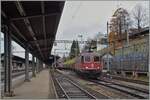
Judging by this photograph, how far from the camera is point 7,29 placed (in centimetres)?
1748

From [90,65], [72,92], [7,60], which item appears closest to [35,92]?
[72,92]

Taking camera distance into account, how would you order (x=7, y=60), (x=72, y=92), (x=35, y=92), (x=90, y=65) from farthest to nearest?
(x=90, y=65), (x=72, y=92), (x=35, y=92), (x=7, y=60)

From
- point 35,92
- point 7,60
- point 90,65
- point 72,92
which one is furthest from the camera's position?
point 90,65

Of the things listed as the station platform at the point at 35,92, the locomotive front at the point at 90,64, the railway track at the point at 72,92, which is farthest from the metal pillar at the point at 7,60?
the locomotive front at the point at 90,64

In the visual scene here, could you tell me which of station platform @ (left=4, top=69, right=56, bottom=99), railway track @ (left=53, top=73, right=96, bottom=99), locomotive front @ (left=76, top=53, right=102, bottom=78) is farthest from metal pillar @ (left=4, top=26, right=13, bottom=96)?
locomotive front @ (left=76, top=53, right=102, bottom=78)

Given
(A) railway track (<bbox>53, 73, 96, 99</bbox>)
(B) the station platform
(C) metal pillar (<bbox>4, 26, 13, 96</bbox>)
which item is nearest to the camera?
(C) metal pillar (<bbox>4, 26, 13, 96</bbox>)

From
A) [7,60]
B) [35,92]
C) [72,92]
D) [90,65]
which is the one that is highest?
[7,60]

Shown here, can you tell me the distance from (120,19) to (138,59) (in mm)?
49880

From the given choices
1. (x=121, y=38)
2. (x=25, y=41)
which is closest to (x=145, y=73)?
(x=25, y=41)

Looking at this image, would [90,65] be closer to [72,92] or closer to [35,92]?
[72,92]

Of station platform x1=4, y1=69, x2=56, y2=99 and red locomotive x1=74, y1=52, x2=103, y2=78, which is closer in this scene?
station platform x1=4, y1=69, x2=56, y2=99

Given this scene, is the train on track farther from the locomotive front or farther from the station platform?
the station platform

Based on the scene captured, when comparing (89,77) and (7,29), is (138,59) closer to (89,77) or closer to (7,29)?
(89,77)

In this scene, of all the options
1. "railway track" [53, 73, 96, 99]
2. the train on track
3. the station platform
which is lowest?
"railway track" [53, 73, 96, 99]
